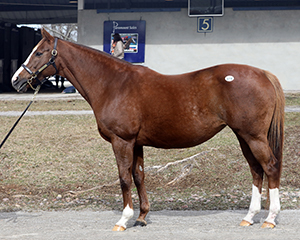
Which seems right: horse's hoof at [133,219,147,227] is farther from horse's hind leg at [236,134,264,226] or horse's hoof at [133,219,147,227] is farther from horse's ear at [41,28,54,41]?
horse's ear at [41,28,54,41]

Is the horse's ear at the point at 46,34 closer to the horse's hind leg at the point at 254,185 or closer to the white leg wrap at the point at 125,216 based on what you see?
the white leg wrap at the point at 125,216

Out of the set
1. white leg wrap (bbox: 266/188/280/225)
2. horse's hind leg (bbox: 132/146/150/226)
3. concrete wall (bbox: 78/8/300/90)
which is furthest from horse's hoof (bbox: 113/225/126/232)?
concrete wall (bbox: 78/8/300/90)

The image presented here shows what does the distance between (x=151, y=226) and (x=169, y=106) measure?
1.45m

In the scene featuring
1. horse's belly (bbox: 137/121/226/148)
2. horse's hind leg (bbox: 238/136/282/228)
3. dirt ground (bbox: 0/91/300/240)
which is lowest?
dirt ground (bbox: 0/91/300/240)

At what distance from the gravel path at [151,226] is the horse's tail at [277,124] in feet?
2.84

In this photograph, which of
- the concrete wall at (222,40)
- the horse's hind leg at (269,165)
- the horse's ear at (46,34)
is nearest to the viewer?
the horse's hind leg at (269,165)

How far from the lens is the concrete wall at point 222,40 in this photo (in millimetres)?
17531

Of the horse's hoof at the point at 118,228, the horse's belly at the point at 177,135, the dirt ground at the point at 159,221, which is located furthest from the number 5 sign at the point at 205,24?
the horse's hoof at the point at 118,228

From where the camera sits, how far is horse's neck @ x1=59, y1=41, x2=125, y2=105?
16.6 feet

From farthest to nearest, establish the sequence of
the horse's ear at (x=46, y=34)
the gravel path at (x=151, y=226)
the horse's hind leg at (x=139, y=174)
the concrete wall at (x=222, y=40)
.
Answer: the concrete wall at (x=222, y=40) → the horse's hind leg at (x=139, y=174) → the horse's ear at (x=46, y=34) → the gravel path at (x=151, y=226)

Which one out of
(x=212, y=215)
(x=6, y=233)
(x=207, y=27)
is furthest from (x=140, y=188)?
(x=207, y=27)

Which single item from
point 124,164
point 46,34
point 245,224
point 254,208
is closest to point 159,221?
point 124,164

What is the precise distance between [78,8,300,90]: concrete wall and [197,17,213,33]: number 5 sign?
181mm

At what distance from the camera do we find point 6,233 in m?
4.54
